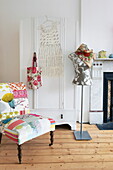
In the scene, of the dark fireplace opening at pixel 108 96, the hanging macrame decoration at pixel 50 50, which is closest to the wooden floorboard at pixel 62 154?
the dark fireplace opening at pixel 108 96

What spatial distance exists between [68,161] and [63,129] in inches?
38.5

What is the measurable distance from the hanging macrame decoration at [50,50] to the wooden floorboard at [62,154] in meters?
0.98

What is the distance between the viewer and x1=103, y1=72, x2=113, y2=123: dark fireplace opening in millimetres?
3170

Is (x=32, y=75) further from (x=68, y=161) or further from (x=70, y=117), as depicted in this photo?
(x=68, y=161)

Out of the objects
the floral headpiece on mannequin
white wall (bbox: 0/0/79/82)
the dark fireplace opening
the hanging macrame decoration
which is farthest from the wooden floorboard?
white wall (bbox: 0/0/79/82)

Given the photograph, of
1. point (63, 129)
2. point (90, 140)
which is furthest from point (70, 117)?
point (90, 140)

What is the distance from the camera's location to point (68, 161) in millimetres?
1924

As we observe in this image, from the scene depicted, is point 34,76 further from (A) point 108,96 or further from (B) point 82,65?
(A) point 108,96

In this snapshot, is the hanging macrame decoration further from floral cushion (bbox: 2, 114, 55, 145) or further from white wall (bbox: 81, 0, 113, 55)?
floral cushion (bbox: 2, 114, 55, 145)

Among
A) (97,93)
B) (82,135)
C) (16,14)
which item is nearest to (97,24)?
(97,93)

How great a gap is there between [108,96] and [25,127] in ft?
6.14

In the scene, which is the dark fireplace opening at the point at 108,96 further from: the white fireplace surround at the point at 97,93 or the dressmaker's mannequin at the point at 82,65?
the dressmaker's mannequin at the point at 82,65

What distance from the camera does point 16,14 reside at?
3109mm

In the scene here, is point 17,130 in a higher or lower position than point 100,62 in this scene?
lower
